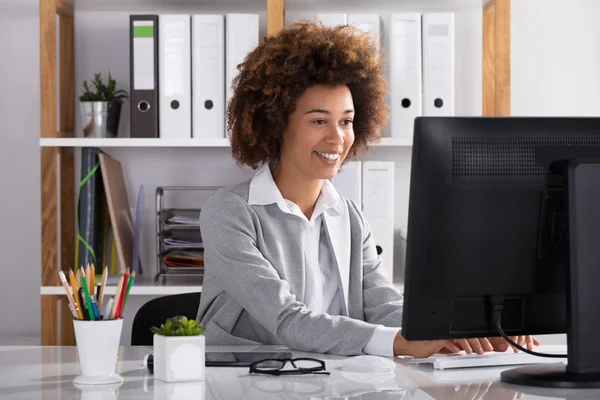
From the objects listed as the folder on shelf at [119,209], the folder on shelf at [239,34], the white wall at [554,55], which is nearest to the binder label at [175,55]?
the folder on shelf at [239,34]

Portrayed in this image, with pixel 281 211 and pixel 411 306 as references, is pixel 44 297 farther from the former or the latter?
pixel 411 306

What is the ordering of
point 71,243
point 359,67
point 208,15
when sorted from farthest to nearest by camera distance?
1. point 71,243
2. point 208,15
3. point 359,67

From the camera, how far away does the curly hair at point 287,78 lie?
1.92 meters

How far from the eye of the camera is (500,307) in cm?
131

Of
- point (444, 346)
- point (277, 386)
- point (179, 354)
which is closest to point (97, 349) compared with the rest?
point (179, 354)

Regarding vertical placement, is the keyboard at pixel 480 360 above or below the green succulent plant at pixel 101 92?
below

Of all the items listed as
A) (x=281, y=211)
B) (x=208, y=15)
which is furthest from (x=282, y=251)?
(x=208, y=15)

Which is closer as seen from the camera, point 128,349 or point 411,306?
point 411,306

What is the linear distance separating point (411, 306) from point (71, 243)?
5.84ft

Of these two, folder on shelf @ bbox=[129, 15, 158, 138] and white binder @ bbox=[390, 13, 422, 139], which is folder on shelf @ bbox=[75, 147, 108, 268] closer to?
folder on shelf @ bbox=[129, 15, 158, 138]

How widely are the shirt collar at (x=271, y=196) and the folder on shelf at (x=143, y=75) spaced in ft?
2.65

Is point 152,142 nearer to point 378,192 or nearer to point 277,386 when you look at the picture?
point 378,192

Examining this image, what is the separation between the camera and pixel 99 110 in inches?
105

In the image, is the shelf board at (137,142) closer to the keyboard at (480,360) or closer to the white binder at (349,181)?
the white binder at (349,181)
